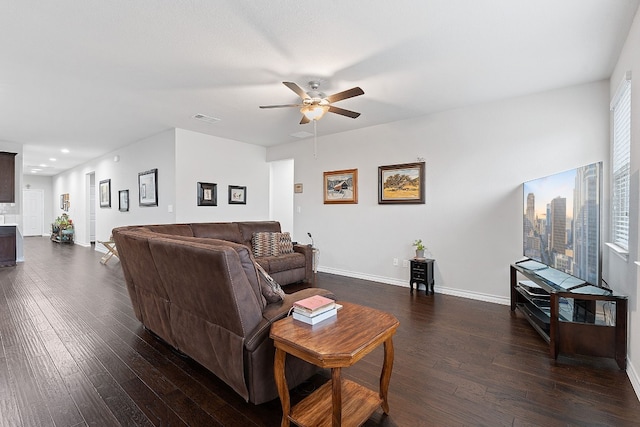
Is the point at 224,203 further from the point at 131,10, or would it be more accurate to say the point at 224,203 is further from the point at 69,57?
the point at 131,10

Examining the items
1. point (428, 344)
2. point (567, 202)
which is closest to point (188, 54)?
point (428, 344)

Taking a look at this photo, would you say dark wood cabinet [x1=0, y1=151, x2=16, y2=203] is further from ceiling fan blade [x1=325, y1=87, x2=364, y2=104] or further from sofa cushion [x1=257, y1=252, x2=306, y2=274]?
ceiling fan blade [x1=325, y1=87, x2=364, y2=104]

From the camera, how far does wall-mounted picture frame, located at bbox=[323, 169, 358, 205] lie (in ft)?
17.3

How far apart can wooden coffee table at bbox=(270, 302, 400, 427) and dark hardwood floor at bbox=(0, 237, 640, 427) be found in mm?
137

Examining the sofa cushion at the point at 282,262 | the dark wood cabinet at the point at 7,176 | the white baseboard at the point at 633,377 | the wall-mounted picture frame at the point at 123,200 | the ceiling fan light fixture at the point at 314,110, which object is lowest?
the white baseboard at the point at 633,377

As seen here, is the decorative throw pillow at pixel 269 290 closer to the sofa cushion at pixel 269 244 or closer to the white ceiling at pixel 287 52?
the white ceiling at pixel 287 52

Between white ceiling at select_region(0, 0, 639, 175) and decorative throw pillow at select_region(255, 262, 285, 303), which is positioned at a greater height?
white ceiling at select_region(0, 0, 639, 175)

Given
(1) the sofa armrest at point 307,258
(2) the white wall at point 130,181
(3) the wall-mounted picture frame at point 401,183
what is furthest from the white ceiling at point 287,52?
(1) the sofa armrest at point 307,258

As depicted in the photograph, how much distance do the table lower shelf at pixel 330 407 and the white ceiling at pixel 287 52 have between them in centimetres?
250

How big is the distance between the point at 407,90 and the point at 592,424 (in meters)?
3.22

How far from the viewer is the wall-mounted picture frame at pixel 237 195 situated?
6.09 meters

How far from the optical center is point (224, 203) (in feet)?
19.6

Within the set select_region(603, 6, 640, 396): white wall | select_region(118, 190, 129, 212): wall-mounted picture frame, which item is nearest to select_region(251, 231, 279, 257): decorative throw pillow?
select_region(118, 190, 129, 212): wall-mounted picture frame

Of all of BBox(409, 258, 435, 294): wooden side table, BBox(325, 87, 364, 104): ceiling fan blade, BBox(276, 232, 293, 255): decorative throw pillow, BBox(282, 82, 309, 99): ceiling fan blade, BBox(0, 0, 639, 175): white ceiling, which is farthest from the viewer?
BBox(276, 232, 293, 255): decorative throw pillow
